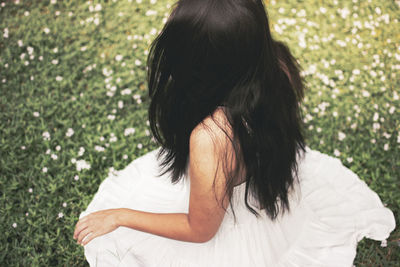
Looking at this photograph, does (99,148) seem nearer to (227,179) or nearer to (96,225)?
(96,225)

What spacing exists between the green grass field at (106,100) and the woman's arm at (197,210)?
820 mm

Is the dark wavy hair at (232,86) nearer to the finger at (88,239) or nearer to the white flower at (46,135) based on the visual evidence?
the finger at (88,239)

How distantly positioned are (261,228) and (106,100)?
1.87 m

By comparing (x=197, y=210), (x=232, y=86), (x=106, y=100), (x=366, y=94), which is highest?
(x=232, y=86)

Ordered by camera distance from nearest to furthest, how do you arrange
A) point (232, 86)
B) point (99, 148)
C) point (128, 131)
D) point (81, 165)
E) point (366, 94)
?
point (232, 86) → point (81, 165) → point (99, 148) → point (128, 131) → point (366, 94)

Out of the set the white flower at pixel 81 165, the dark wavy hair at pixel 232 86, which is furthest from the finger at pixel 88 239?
the white flower at pixel 81 165

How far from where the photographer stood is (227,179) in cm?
129

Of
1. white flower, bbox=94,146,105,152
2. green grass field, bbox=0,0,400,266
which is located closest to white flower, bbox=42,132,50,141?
green grass field, bbox=0,0,400,266

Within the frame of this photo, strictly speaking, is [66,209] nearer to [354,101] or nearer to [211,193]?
[211,193]

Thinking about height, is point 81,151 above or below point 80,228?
below

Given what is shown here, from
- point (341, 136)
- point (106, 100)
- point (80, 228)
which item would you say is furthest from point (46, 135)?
point (341, 136)

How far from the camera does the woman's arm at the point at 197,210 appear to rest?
1.24 m

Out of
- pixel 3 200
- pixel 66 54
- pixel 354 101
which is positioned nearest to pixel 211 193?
pixel 3 200

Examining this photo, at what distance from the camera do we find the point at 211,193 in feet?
4.20
